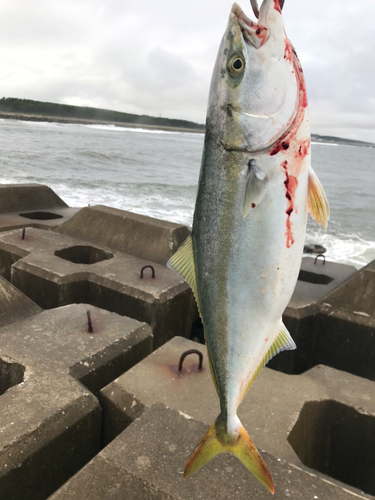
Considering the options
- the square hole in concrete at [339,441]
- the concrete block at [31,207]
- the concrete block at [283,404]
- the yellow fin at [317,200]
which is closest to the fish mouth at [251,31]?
the yellow fin at [317,200]

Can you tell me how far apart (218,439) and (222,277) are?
0.72 m

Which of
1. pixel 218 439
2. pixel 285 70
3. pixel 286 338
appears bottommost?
pixel 218 439

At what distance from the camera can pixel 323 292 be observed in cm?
536

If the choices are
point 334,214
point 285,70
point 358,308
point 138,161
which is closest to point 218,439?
point 285,70

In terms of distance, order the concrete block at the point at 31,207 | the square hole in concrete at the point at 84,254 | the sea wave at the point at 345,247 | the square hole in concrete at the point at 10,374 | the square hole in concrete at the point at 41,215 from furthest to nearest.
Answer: the sea wave at the point at 345,247 < the square hole in concrete at the point at 41,215 < the concrete block at the point at 31,207 < the square hole in concrete at the point at 84,254 < the square hole in concrete at the point at 10,374

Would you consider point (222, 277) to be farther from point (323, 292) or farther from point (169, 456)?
point (323, 292)

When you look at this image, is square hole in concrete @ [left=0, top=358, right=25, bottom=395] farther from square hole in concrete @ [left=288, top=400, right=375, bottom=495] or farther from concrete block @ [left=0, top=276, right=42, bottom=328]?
square hole in concrete @ [left=288, top=400, right=375, bottom=495]

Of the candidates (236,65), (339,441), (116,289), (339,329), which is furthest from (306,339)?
(236,65)

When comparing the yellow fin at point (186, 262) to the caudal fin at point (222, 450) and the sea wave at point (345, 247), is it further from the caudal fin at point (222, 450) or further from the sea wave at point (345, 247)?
the sea wave at point (345, 247)

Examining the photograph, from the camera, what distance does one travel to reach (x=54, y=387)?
109 inches

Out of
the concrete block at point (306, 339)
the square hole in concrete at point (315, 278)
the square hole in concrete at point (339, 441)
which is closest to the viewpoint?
the square hole in concrete at point (339, 441)

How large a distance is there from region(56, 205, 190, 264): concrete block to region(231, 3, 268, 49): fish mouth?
171 inches

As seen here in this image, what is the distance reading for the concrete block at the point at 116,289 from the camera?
4617 millimetres

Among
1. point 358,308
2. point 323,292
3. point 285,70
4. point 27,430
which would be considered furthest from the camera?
point 323,292
